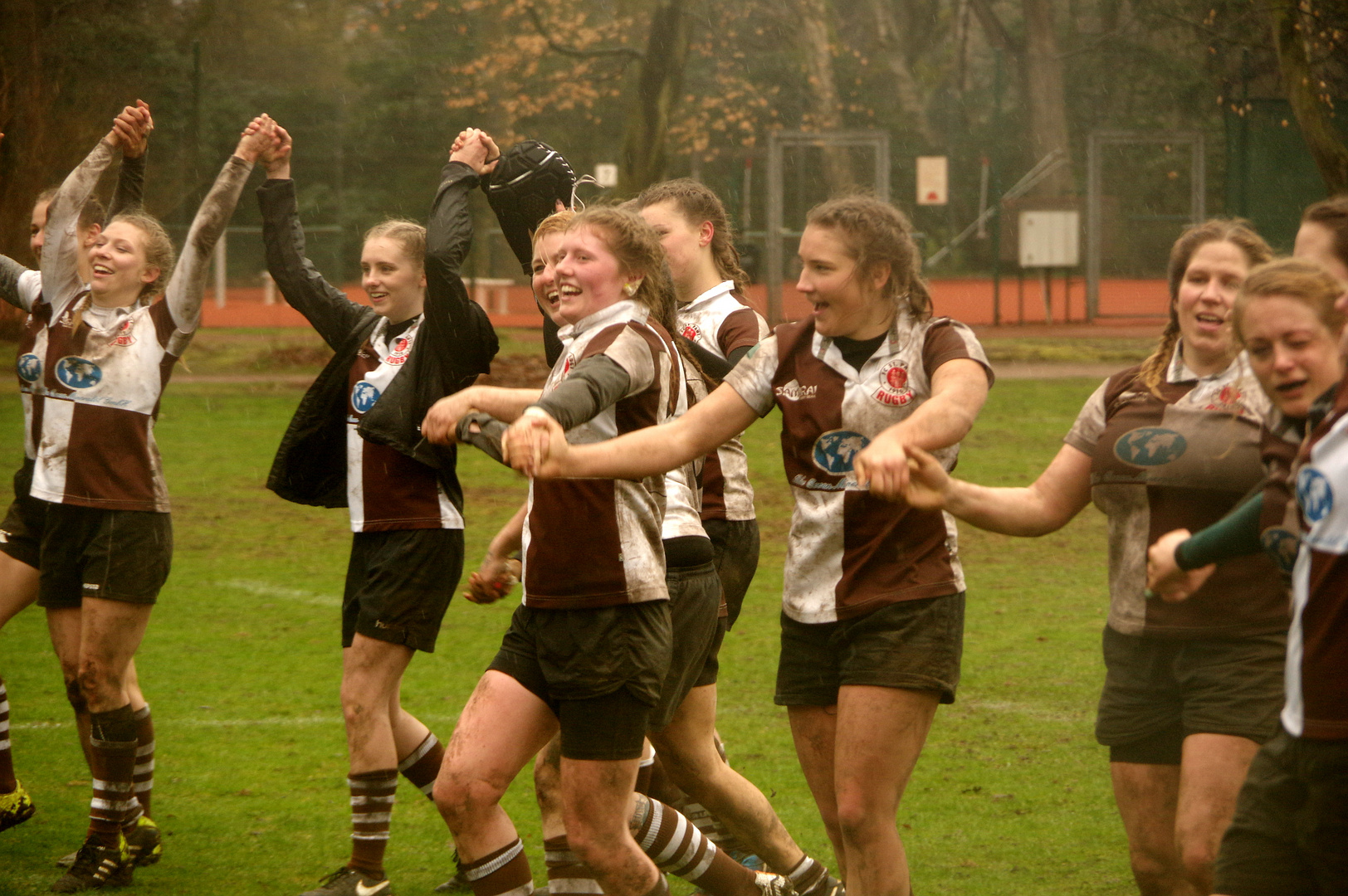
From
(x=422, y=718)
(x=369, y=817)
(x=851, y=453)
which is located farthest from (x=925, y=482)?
(x=422, y=718)

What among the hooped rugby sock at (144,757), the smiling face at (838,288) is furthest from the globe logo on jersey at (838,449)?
the hooped rugby sock at (144,757)

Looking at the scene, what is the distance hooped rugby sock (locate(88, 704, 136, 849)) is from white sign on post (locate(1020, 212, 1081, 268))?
90.6ft

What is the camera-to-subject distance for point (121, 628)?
4.93 meters

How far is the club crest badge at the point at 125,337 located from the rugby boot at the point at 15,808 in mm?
1642

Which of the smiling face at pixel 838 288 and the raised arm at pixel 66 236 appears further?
the raised arm at pixel 66 236

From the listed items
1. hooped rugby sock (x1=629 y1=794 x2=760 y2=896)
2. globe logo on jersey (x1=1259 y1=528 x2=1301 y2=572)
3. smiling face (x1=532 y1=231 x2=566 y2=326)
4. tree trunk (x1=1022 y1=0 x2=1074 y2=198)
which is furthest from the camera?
tree trunk (x1=1022 y1=0 x2=1074 y2=198)

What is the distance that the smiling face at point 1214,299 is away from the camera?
3.72 m

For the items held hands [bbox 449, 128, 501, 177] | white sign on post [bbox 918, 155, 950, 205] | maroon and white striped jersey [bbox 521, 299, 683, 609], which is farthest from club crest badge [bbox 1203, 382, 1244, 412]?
white sign on post [bbox 918, 155, 950, 205]

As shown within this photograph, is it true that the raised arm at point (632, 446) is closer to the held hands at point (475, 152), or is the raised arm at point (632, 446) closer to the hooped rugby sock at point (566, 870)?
the held hands at point (475, 152)

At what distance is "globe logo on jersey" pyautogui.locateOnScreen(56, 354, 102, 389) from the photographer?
5074 millimetres

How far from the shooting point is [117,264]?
5141 mm

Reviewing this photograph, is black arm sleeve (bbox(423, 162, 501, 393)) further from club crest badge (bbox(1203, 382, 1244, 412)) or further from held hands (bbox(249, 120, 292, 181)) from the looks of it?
club crest badge (bbox(1203, 382, 1244, 412))

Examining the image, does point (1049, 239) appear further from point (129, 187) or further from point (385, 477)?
point (385, 477)

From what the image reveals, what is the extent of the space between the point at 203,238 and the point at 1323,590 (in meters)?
3.64
